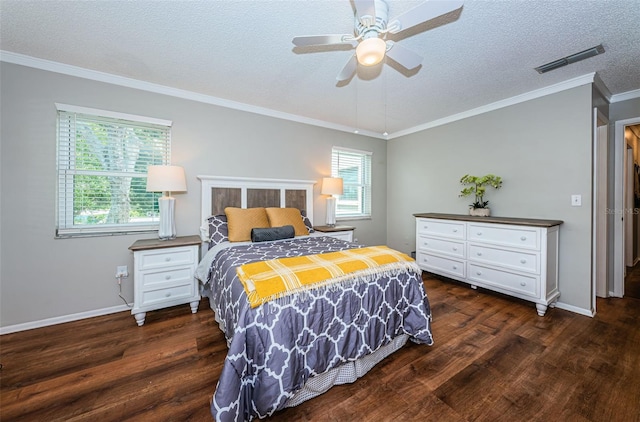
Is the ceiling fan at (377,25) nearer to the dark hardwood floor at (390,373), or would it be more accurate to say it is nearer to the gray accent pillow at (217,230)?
the gray accent pillow at (217,230)

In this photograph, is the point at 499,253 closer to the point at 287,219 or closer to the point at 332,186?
the point at 332,186

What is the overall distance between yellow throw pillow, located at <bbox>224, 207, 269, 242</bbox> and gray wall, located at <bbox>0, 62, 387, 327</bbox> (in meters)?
0.55

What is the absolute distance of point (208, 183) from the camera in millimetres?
3074

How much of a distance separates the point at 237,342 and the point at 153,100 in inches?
112

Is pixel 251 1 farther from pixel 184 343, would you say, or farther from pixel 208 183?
pixel 184 343

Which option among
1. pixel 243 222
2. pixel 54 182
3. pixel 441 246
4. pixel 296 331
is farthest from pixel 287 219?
pixel 54 182

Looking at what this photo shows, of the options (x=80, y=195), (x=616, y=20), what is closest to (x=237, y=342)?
(x=80, y=195)

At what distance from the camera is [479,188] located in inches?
134

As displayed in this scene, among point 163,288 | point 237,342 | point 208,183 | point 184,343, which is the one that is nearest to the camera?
point 237,342

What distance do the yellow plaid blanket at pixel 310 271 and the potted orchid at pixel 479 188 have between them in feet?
6.56

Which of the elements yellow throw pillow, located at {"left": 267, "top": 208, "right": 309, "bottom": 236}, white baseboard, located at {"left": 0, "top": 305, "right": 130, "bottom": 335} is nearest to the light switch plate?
yellow throw pillow, located at {"left": 267, "top": 208, "right": 309, "bottom": 236}

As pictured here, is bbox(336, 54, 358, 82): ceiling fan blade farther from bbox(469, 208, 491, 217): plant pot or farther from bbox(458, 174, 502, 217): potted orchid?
bbox(469, 208, 491, 217): plant pot

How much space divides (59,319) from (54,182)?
52.6 inches

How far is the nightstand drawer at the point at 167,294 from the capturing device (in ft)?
7.84
